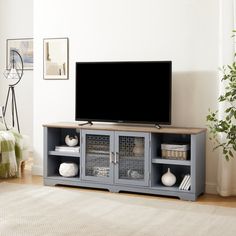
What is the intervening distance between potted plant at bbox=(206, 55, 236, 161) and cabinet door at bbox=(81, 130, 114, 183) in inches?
43.0

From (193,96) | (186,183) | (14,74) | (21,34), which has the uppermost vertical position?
(21,34)

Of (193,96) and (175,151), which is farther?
(193,96)

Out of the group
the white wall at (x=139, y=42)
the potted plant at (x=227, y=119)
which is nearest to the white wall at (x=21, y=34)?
the white wall at (x=139, y=42)

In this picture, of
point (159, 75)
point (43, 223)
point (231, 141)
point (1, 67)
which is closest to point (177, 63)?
point (159, 75)

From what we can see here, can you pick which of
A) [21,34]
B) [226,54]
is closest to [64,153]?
[226,54]

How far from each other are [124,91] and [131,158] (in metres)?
0.72

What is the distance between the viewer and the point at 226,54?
4.67 metres

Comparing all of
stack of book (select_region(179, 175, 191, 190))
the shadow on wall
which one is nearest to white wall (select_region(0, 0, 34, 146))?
the shadow on wall

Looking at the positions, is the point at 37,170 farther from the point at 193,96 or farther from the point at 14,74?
the point at 193,96

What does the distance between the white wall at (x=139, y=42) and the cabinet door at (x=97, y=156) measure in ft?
Result: 2.22

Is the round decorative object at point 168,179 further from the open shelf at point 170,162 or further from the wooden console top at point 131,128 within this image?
the wooden console top at point 131,128

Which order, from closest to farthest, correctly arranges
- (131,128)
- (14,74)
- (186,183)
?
1. (186,183)
2. (131,128)
3. (14,74)

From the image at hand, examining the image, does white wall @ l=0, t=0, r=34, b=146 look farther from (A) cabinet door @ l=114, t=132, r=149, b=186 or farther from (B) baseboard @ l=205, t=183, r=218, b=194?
(B) baseboard @ l=205, t=183, r=218, b=194

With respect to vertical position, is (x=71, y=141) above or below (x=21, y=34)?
below
